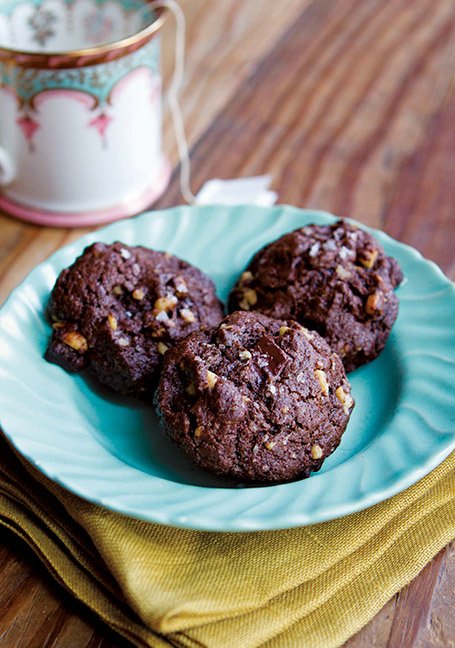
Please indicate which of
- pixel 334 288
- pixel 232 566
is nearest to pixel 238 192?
pixel 334 288

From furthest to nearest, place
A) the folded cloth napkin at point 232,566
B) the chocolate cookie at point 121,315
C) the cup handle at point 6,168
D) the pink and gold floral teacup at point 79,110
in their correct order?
the cup handle at point 6,168
the pink and gold floral teacup at point 79,110
the chocolate cookie at point 121,315
the folded cloth napkin at point 232,566

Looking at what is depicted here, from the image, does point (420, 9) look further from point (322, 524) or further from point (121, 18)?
point (322, 524)

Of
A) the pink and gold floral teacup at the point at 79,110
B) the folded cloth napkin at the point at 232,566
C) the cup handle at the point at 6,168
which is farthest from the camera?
the cup handle at the point at 6,168

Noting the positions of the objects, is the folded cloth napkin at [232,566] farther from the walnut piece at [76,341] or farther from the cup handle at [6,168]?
the cup handle at [6,168]

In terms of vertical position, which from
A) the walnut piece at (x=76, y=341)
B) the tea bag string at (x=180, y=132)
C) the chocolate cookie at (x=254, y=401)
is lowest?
the tea bag string at (x=180, y=132)

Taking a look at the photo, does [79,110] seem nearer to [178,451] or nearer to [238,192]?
[238,192]

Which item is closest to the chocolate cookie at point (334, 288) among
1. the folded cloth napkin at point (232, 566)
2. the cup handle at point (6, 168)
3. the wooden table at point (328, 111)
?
the folded cloth napkin at point (232, 566)

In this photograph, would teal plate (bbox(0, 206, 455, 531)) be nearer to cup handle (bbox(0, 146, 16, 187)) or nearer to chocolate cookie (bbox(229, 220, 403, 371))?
chocolate cookie (bbox(229, 220, 403, 371))
